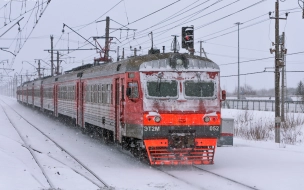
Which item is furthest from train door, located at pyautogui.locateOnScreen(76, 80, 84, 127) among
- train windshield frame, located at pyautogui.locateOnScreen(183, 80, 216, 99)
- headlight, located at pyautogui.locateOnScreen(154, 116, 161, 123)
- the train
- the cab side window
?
headlight, located at pyautogui.locateOnScreen(154, 116, 161, 123)

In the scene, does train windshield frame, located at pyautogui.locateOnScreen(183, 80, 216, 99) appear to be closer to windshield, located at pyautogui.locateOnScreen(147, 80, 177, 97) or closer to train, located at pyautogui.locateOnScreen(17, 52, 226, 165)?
train, located at pyautogui.locateOnScreen(17, 52, 226, 165)

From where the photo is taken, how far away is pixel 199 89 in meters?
12.8

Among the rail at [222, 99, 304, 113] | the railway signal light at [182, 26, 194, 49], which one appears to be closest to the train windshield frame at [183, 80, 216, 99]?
the railway signal light at [182, 26, 194, 49]

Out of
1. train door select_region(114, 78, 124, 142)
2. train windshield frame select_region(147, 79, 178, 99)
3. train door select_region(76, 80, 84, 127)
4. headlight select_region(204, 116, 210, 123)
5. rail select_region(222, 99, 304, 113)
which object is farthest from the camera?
rail select_region(222, 99, 304, 113)

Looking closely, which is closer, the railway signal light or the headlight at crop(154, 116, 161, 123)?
the headlight at crop(154, 116, 161, 123)

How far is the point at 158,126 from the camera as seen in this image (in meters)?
12.2

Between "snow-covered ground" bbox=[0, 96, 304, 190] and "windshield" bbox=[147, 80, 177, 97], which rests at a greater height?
"windshield" bbox=[147, 80, 177, 97]

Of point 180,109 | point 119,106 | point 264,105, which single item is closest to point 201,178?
point 180,109

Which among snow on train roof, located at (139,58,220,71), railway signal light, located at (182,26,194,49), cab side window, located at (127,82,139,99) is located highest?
railway signal light, located at (182,26,194,49)

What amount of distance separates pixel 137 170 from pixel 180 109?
76.8 inches

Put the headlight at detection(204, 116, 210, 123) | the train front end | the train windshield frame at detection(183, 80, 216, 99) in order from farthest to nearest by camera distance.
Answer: the train windshield frame at detection(183, 80, 216, 99) → the headlight at detection(204, 116, 210, 123) → the train front end

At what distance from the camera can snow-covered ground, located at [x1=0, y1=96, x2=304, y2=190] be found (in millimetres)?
10070

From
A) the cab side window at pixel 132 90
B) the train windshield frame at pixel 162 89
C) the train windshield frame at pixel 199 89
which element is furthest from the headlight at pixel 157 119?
the train windshield frame at pixel 199 89

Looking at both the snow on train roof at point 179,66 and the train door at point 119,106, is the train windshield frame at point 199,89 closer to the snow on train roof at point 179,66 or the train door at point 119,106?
the snow on train roof at point 179,66
